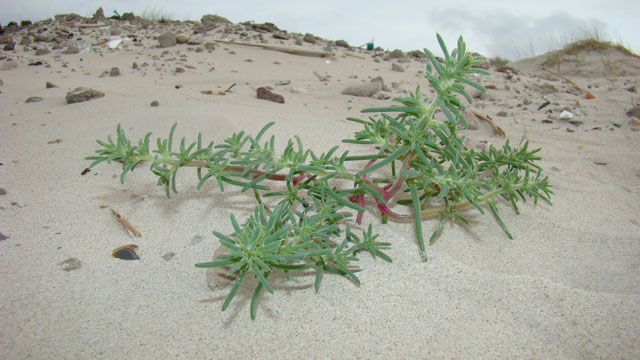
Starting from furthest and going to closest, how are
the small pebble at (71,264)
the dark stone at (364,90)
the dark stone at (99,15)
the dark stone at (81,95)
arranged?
1. the dark stone at (99,15)
2. the dark stone at (364,90)
3. the dark stone at (81,95)
4. the small pebble at (71,264)

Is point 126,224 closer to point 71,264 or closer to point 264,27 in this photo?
point 71,264

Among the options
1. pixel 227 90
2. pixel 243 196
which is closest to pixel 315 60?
pixel 227 90

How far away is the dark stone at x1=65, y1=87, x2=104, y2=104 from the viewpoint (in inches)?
139

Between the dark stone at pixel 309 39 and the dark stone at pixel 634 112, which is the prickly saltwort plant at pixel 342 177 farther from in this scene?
the dark stone at pixel 309 39

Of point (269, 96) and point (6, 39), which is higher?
point (6, 39)

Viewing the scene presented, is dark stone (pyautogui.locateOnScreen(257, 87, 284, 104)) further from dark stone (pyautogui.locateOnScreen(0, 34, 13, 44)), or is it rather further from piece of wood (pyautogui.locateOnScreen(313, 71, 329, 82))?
dark stone (pyautogui.locateOnScreen(0, 34, 13, 44))

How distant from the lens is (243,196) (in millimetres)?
2041

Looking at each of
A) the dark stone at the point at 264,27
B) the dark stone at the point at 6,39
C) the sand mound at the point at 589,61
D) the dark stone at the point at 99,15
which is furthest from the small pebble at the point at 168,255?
the dark stone at the point at 99,15

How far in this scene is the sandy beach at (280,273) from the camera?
1259mm

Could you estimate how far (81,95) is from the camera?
357 centimetres

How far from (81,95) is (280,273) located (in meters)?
3.20

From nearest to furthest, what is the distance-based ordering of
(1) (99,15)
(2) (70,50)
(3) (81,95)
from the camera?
(3) (81,95)
(2) (70,50)
(1) (99,15)

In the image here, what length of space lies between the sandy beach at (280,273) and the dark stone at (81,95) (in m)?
0.10

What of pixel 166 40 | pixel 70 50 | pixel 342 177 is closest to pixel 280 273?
pixel 342 177
